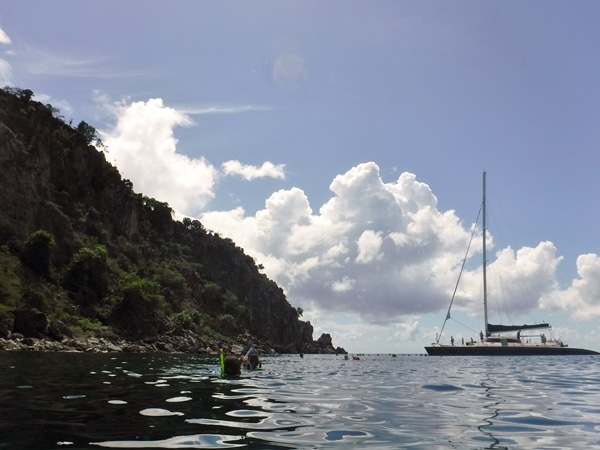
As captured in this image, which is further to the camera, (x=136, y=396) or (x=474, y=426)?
(x=136, y=396)

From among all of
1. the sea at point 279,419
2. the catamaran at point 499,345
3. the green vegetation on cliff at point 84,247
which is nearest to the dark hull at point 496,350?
the catamaran at point 499,345

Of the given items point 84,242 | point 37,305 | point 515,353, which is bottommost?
point 515,353

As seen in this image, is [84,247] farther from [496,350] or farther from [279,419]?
[279,419]

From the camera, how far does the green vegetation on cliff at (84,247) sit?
8894cm

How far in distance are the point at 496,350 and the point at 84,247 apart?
86.2 metres

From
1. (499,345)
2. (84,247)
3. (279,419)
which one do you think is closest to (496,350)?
(499,345)

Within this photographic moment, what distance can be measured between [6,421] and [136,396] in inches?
219

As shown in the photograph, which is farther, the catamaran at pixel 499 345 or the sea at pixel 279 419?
the catamaran at pixel 499 345

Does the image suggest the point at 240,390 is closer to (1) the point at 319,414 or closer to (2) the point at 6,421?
(1) the point at 319,414

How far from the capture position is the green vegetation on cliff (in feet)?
292

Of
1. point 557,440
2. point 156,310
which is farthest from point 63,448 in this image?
point 156,310

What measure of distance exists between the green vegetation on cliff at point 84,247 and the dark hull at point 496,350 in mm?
55540

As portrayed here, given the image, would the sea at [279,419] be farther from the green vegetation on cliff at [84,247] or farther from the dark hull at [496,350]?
the dark hull at [496,350]

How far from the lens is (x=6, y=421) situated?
1025 cm
